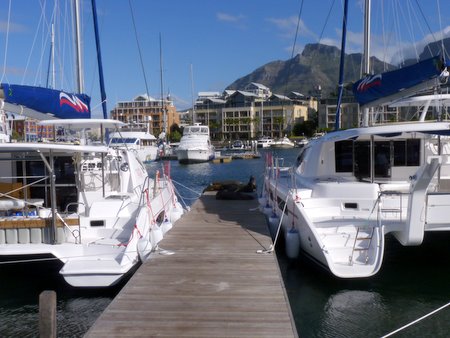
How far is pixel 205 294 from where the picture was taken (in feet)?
23.1

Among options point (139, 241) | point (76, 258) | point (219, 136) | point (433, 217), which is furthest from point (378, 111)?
point (219, 136)

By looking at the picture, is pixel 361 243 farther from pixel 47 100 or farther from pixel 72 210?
pixel 47 100

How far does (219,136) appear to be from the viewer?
437 feet

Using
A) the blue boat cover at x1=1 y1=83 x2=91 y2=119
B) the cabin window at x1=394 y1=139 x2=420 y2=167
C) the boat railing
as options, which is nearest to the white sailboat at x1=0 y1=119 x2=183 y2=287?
the blue boat cover at x1=1 y1=83 x2=91 y2=119

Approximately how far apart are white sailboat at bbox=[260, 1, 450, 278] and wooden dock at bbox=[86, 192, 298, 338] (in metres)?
1.19

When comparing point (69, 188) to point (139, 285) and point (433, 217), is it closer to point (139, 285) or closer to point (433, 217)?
point (139, 285)

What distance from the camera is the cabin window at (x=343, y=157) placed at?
12211 millimetres

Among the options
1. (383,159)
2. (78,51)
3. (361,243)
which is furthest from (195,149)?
(361,243)

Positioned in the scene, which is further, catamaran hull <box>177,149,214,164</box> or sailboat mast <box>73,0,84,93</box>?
catamaran hull <box>177,149,214,164</box>

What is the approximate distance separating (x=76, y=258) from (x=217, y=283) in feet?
9.64

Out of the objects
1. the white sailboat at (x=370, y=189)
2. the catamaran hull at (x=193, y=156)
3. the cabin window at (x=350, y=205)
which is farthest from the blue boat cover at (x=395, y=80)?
the catamaran hull at (x=193, y=156)

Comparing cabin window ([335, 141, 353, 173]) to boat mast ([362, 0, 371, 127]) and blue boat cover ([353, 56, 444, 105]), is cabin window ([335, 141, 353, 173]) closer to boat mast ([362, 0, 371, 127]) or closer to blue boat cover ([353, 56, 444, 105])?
blue boat cover ([353, 56, 444, 105])

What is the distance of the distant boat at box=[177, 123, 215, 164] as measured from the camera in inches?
2333

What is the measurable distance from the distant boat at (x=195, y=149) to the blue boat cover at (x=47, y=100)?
45416 millimetres
